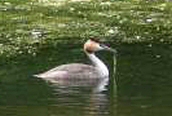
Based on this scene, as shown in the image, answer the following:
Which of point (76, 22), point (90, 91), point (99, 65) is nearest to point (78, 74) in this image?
point (99, 65)

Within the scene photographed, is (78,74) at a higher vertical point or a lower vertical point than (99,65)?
lower

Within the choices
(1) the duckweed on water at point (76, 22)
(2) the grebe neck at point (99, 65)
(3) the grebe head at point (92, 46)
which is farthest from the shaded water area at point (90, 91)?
(1) the duckweed on water at point (76, 22)

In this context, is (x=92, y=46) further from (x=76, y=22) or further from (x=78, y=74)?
(x=76, y=22)

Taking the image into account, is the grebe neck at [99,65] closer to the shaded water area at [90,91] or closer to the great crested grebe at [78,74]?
the great crested grebe at [78,74]

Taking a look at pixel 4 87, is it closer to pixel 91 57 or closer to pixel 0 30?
pixel 91 57

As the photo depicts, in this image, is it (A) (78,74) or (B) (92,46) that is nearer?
(A) (78,74)

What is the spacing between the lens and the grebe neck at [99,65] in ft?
82.6

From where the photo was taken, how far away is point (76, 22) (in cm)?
3719

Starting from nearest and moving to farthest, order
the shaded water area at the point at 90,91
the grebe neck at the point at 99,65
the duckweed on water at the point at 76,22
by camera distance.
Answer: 1. the shaded water area at the point at 90,91
2. the grebe neck at the point at 99,65
3. the duckweed on water at the point at 76,22

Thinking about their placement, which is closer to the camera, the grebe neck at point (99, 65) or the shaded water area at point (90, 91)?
the shaded water area at point (90, 91)

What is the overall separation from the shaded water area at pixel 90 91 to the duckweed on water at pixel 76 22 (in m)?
2.02

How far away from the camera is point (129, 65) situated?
25.9 m

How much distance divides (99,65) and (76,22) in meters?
11.6

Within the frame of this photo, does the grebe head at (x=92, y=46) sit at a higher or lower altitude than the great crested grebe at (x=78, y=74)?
higher
